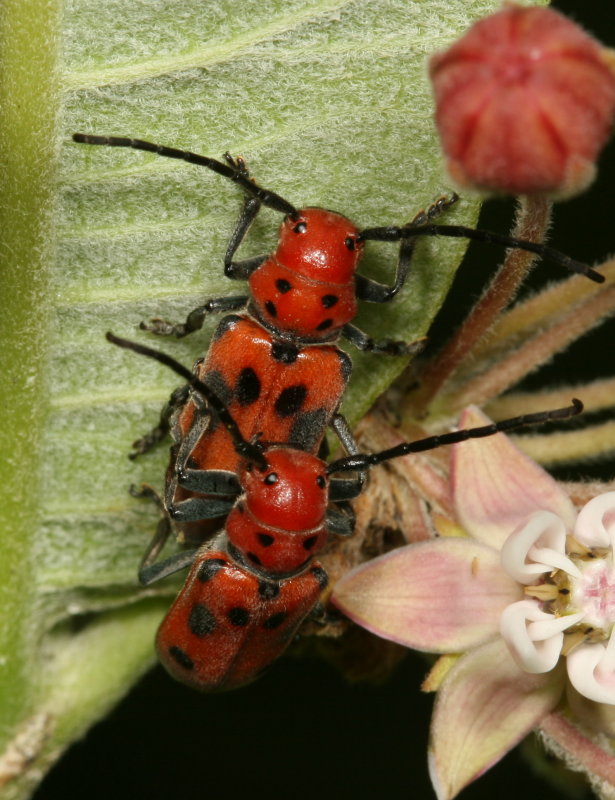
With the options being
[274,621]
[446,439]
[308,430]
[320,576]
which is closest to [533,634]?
[446,439]

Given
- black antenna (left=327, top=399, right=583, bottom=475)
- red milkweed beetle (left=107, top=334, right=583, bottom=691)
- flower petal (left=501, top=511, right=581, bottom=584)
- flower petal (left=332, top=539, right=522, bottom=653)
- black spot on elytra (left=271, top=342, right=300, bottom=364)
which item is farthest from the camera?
black spot on elytra (left=271, top=342, right=300, bottom=364)

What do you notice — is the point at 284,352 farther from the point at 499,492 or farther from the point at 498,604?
the point at 498,604

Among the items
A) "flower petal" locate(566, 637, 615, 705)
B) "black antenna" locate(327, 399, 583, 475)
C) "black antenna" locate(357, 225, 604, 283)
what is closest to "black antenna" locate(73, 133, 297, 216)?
"black antenna" locate(357, 225, 604, 283)

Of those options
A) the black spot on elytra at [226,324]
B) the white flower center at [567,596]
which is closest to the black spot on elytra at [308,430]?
the black spot on elytra at [226,324]

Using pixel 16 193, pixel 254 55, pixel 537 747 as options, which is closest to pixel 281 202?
pixel 254 55

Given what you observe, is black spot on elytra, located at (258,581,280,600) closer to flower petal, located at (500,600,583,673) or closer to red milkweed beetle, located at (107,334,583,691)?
red milkweed beetle, located at (107,334,583,691)

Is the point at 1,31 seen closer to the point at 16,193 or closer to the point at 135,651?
the point at 16,193
